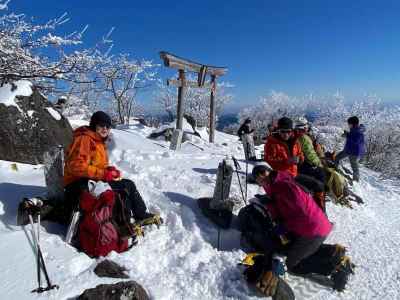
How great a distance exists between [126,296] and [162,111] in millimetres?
40023

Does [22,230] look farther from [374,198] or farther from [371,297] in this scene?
[374,198]

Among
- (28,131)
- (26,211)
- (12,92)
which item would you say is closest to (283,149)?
(26,211)

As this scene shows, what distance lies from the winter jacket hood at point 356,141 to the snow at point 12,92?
8047 mm

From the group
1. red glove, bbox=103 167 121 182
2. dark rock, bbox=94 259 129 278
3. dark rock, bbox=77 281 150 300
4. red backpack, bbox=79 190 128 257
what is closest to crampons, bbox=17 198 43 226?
red backpack, bbox=79 190 128 257

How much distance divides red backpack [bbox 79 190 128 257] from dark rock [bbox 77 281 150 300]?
2.95 ft

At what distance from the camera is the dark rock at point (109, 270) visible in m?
3.47

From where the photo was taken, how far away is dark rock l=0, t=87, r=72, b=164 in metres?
6.21

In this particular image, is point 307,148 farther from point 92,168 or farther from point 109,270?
point 109,270

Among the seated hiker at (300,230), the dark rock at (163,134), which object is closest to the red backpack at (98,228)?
the seated hiker at (300,230)

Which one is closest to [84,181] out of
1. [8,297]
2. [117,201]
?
[117,201]

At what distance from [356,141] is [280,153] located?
4420mm

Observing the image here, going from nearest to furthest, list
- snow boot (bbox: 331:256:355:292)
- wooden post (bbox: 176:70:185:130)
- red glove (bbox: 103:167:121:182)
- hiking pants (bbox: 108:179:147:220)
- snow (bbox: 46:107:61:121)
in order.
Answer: snow boot (bbox: 331:256:355:292) → red glove (bbox: 103:167:121:182) → hiking pants (bbox: 108:179:147:220) → snow (bbox: 46:107:61:121) → wooden post (bbox: 176:70:185:130)

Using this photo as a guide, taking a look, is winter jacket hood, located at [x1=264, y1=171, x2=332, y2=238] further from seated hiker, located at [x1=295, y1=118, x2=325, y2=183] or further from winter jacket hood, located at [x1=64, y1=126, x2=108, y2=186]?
seated hiker, located at [x1=295, y1=118, x2=325, y2=183]

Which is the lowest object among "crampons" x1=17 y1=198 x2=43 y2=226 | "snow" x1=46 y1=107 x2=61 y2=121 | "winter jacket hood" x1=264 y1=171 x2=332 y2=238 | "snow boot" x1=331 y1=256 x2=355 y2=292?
"snow boot" x1=331 y1=256 x2=355 y2=292
